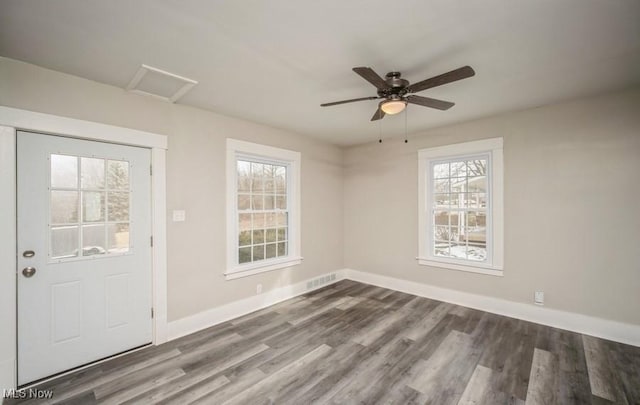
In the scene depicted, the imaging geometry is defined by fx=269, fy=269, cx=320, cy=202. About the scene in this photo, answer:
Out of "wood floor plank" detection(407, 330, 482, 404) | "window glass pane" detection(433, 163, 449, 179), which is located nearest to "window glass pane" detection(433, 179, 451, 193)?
"window glass pane" detection(433, 163, 449, 179)

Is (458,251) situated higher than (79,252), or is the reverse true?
(79,252)

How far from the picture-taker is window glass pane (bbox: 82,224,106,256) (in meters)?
2.51

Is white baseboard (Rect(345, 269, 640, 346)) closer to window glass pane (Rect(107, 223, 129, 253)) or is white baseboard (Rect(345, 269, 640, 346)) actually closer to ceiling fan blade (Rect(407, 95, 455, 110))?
ceiling fan blade (Rect(407, 95, 455, 110))

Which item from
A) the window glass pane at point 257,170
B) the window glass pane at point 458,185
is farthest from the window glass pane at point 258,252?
the window glass pane at point 458,185

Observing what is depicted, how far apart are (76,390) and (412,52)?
12.4 ft

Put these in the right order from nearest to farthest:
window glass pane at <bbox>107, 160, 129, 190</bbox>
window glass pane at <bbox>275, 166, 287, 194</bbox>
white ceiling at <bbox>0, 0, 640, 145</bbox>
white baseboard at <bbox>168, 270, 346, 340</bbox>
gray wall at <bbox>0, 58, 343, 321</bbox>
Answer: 1. white ceiling at <bbox>0, 0, 640, 145</bbox>
2. gray wall at <bbox>0, 58, 343, 321</bbox>
3. window glass pane at <bbox>107, 160, 129, 190</bbox>
4. white baseboard at <bbox>168, 270, 346, 340</bbox>
5. window glass pane at <bbox>275, 166, 287, 194</bbox>

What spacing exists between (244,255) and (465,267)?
318 centimetres

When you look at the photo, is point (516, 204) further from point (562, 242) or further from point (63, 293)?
point (63, 293)

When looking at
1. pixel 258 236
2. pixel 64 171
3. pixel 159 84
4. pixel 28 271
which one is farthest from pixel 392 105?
pixel 28 271

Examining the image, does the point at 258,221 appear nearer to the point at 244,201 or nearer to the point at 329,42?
the point at 244,201

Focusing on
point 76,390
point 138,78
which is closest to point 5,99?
point 138,78

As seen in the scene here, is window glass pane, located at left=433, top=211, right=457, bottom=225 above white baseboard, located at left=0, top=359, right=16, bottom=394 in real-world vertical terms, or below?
above

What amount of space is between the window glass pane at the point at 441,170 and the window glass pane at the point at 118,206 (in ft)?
13.6

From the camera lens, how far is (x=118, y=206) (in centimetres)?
270
